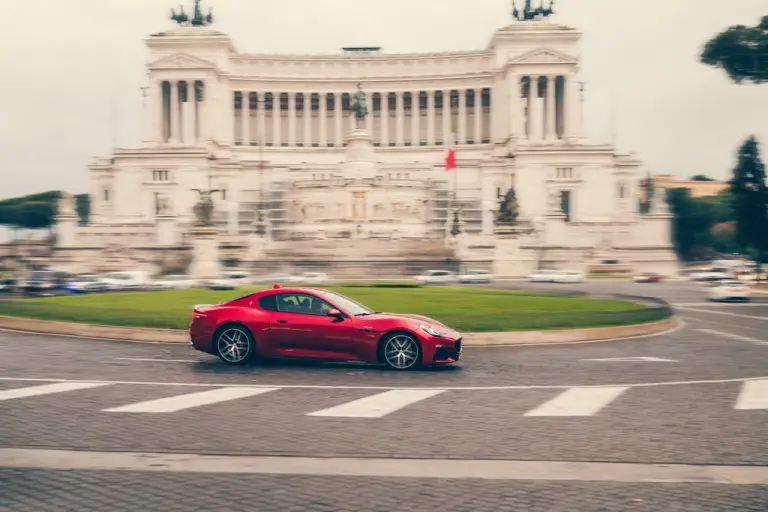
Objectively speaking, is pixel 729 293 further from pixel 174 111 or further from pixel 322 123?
pixel 322 123

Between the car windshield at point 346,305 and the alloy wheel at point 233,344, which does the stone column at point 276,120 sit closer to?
the car windshield at point 346,305

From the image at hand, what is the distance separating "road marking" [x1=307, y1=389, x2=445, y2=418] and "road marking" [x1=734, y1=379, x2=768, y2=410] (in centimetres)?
472

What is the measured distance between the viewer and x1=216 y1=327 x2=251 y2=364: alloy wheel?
59.7ft

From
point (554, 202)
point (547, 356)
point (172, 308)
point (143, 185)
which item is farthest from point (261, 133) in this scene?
point (547, 356)

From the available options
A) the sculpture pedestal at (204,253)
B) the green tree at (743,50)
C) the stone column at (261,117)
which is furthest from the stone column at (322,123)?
the green tree at (743,50)

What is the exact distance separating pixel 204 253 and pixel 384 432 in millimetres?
56734

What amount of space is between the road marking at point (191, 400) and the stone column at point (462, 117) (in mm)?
115911

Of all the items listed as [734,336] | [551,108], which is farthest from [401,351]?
[551,108]

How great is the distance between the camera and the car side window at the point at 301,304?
1783cm

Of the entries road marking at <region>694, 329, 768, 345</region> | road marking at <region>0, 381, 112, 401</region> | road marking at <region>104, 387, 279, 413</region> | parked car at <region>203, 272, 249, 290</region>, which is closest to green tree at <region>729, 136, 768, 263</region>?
parked car at <region>203, 272, 249, 290</region>

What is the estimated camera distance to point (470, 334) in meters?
23.0

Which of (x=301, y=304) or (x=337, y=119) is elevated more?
(x=337, y=119)

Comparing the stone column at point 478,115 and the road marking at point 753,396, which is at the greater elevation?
the stone column at point 478,115

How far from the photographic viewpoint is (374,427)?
38.3 ft
